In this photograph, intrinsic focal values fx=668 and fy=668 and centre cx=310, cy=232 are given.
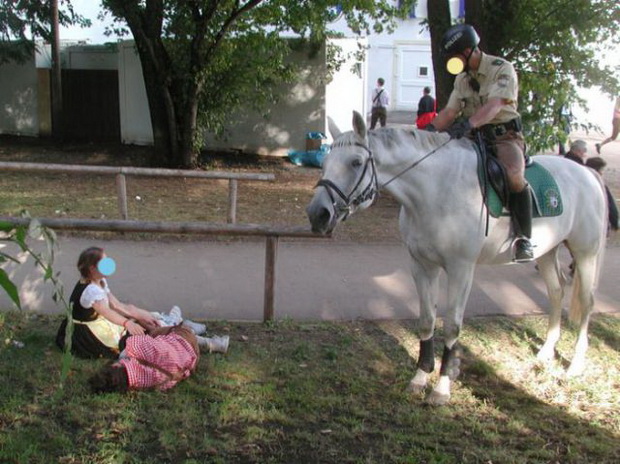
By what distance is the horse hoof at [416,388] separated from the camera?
4895mm

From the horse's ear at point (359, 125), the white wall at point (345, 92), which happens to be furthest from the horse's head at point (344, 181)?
the white wall at point (345, 92)

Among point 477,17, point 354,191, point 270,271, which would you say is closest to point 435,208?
point 354,191

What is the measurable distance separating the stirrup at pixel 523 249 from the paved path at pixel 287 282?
1.82m

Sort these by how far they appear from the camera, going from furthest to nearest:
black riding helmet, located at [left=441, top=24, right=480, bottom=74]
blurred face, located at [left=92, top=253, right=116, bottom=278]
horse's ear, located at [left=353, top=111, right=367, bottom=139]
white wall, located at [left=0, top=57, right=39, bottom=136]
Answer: white wall, located at [left=0, top=57, right=39, bottom=136] < blurred face, located at [left=92, top=253, right=116, bottom=278] < black riding helmet, located at [left=441, top=24, right=480, bottom=74] < horse's ear, located at [left=353, top=111, right=367, bottom=139]

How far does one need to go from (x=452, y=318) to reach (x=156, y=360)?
213 cm

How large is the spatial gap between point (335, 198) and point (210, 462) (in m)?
1.71

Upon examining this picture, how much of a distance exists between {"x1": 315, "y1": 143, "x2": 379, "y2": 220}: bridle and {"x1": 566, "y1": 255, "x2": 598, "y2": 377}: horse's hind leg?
7.61ft

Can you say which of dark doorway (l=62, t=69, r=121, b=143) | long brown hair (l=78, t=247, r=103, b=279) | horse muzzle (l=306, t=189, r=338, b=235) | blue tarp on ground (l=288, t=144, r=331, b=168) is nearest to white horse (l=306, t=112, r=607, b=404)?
horse muzzle (l=306, t=189, r=338, b=235)

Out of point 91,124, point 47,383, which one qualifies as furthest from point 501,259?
point 91,124

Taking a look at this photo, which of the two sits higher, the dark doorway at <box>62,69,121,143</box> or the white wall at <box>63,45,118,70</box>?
the white wall at <box>63,45,118,70</box>

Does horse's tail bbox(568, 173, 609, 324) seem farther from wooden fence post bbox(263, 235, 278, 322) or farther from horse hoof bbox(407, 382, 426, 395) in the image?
wooden fence post bbox(263, 235, 278, 322)

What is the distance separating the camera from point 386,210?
463 inches

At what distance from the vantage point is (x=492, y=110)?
15.3 feet

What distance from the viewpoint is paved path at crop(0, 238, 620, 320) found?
21.7 feet
